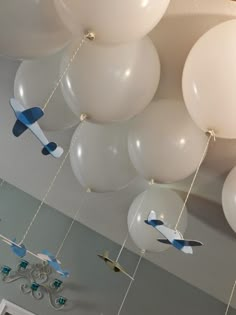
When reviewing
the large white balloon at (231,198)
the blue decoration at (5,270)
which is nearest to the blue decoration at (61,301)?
the blue decoration at (5,270)

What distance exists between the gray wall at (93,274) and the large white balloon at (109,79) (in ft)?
4.63

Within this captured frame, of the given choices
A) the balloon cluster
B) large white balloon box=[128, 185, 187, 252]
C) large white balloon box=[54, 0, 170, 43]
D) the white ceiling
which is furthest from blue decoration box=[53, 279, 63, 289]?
large white balloon box=[54, 0, 170, 43]

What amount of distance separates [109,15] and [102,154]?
0.51m

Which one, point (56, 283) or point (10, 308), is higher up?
point (56, 283)

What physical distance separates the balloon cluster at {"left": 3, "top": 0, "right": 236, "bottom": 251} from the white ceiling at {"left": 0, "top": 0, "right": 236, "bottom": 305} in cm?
8

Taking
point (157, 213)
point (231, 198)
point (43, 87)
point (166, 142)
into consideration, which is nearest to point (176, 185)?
point (157, 213)

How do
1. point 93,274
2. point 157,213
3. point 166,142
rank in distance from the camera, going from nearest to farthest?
point 166,142 < point 157,213 < point 93,274

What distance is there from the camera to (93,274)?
239 cm

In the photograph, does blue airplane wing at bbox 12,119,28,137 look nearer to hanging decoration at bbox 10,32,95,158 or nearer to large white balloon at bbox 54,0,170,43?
hanging decoration at bbox 10,32,95,158

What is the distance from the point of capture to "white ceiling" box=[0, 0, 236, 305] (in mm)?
1138

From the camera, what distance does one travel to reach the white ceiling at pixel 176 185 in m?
1.14

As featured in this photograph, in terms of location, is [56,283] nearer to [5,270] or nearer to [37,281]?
[37,281]

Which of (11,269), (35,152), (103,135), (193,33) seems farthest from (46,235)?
(193,33)

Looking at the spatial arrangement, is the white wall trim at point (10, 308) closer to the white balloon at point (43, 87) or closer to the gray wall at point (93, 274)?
the gray wall at point (93, 274)
